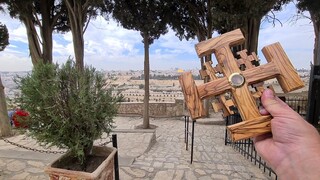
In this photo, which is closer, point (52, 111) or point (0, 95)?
point (52, 111)

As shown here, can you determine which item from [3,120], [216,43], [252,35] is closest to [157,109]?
[252,35]

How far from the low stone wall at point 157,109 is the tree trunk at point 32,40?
16.2 feet

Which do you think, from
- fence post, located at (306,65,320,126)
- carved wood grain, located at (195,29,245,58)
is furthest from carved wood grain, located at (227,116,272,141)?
fence post, located at (306,65,320,126)

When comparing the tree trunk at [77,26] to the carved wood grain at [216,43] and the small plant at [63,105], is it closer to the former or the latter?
the small plant at [63,105]

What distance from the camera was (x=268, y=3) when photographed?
6879 mm

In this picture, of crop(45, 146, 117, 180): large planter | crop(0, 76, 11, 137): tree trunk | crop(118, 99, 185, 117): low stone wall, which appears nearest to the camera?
crop(45, 146, 117, 180): large planter

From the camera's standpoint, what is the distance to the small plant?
6.71 feet

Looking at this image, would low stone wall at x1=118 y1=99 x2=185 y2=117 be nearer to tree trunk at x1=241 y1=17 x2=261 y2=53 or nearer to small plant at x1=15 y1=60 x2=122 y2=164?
tree trunk at x1=241 y1=17 x2=261 y2=53

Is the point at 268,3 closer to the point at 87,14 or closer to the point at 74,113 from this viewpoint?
the point at 87,14

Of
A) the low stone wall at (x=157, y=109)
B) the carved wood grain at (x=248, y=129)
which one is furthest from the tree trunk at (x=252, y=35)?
the carved wood grain at (x=248, y=129)

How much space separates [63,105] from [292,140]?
1.83 metres

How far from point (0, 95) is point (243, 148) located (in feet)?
20.4

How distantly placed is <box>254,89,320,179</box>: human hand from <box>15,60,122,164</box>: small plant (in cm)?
161

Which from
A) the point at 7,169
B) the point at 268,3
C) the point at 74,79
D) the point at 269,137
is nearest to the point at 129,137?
the point at 7,169
